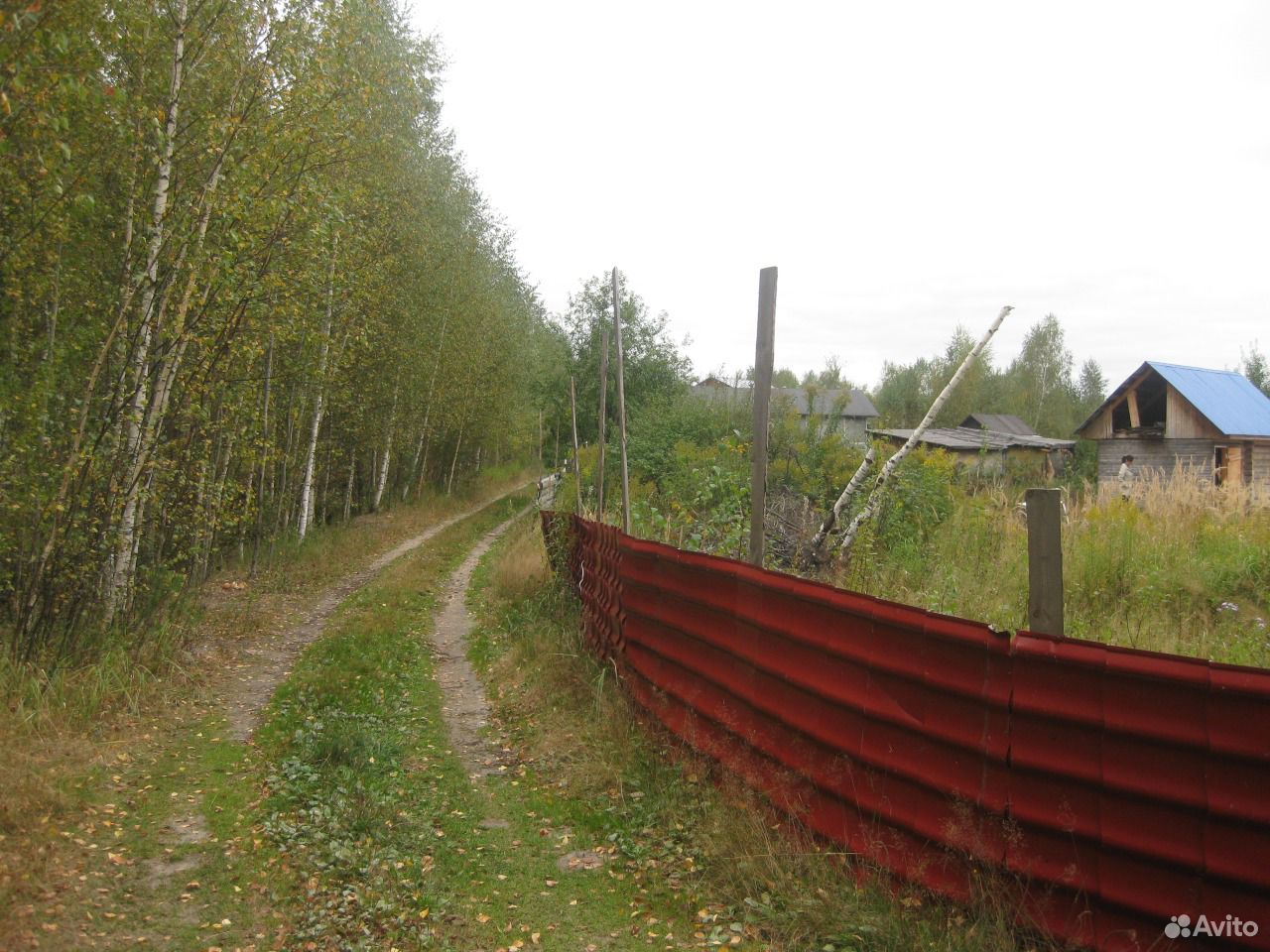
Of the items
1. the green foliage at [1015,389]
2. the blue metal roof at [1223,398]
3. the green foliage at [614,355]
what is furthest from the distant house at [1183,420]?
the green foliage at [1015,389]

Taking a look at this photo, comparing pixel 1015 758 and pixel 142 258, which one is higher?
pixel 142 258

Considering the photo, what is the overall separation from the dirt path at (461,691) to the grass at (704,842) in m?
0.25

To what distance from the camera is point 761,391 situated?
569 centimetres

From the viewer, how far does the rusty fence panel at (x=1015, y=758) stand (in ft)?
9.18

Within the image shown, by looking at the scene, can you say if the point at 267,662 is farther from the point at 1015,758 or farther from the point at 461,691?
the point at 1015,758

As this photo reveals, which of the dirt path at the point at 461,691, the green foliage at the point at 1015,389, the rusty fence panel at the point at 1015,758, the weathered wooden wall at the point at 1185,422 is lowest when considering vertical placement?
the dirt path at the point at 461,691

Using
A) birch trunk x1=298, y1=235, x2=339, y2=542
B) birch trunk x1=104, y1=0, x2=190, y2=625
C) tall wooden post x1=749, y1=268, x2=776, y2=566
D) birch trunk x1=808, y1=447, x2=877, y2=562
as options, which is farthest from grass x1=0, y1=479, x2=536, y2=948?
birch trunk x1=298, y1=235, x2=339, y2=542

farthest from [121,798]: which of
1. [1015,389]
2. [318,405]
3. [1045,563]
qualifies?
[1015,389]

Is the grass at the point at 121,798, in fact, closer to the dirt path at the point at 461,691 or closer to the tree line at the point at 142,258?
the tree line at the point at 142,258

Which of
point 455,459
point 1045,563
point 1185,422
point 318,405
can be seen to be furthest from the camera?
point 455,459

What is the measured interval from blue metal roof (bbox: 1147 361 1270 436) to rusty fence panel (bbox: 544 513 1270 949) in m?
24.0

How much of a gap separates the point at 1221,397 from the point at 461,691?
82.1ft

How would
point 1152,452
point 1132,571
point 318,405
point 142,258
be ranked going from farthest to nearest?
point 1152,452
point 318,405
point 142,258
point 1132,571

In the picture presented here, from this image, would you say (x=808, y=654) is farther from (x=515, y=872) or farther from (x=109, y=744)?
(x=109, y=744)
